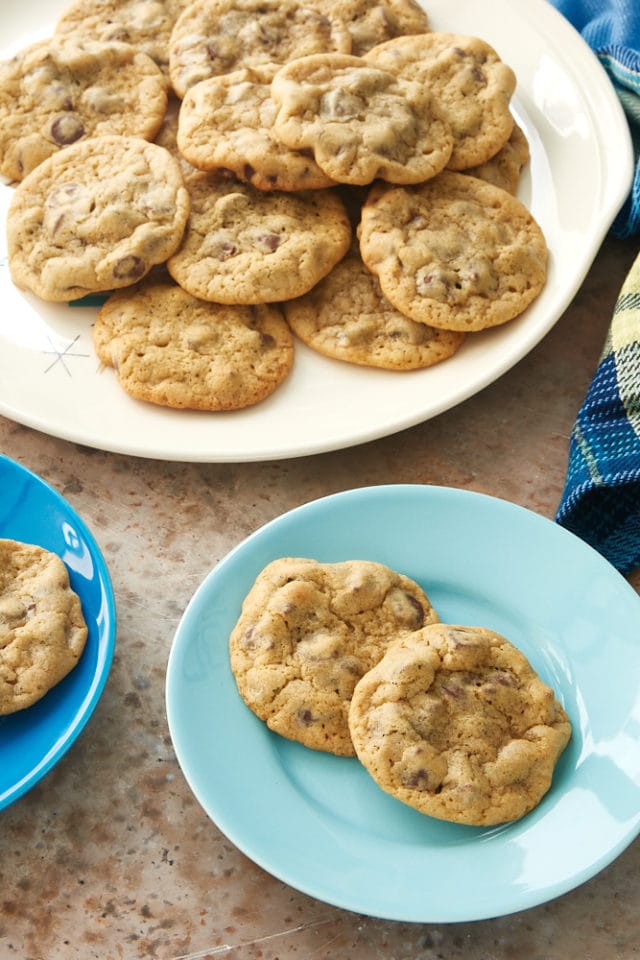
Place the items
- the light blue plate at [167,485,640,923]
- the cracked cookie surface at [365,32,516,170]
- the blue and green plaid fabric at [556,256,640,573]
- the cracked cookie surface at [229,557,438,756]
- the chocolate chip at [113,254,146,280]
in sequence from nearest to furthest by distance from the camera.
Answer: the light blue plate at [167,485,640,923]
the cracked cookie surface at [229,557,438,756]
the blue and green plaid fabric at [556,256,640,573]
the chocolate chip at [113,254,146,280]
the cracked cookie surface at [365,32,516,170]

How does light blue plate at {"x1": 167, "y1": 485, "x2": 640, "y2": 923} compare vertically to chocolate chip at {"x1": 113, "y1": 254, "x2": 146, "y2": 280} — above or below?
below

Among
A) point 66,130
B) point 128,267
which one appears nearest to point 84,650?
point 128,267

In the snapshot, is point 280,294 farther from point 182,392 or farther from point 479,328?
point 479,328

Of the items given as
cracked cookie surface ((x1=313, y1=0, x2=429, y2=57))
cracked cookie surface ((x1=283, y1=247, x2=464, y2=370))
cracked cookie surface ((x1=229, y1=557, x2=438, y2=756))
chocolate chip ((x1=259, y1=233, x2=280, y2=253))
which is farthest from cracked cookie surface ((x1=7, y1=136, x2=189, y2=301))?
cracked cookie surface ((x1=229, y1=557, x2=438, y2=756))

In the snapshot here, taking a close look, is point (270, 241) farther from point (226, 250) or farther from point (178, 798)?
point (178, 798)

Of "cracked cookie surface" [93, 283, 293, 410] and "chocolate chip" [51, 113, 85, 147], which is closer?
"cracked cookie surface" [93, 283, 293, 410]

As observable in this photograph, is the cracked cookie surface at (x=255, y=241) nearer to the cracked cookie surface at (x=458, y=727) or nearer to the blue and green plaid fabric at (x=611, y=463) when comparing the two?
the blue and green plaid fabric at (x=611, y=463)

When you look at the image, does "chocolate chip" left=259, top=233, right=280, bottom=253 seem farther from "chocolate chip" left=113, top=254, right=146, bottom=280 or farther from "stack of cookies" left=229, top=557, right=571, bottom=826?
"stack of cookies" left=229, top=557, right=571, bottom=826
